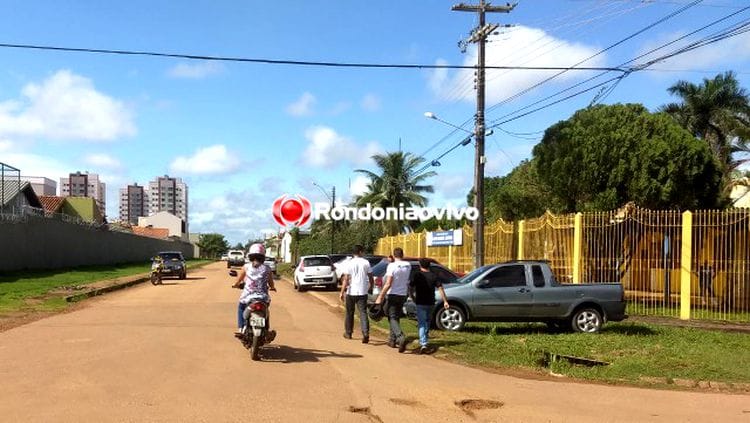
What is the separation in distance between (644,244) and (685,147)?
7434 mm

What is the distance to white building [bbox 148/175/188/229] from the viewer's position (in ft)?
632

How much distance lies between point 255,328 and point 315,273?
19848 mm

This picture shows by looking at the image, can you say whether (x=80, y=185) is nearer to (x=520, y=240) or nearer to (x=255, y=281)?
(x=520, y=240)

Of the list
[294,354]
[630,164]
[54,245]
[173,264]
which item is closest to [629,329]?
[294,354]

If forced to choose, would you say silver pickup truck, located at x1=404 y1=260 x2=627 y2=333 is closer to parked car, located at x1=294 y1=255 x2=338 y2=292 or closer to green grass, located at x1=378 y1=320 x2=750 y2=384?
green grass, located at x1=378 y1=320 x2=750 y2=384

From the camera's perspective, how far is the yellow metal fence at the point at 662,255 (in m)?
16.5

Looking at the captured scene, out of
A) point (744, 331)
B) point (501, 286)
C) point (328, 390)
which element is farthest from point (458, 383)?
point (744, 331)

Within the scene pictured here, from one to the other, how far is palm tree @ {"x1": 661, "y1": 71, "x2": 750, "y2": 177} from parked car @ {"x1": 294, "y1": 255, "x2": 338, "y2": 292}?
1932 cm

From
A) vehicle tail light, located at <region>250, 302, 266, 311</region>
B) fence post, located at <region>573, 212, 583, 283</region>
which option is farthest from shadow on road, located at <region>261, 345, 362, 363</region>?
fence post, located at <region>573, 212, 583, 283</region>

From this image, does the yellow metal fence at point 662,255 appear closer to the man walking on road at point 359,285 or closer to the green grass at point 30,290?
the man walking on road at point 359,285

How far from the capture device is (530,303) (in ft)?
46.0

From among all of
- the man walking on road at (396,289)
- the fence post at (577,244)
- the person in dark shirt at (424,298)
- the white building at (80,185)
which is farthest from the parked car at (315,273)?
the white building at (80,185)

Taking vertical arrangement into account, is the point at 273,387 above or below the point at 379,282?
below

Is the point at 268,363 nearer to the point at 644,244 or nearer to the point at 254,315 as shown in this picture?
the point at 254,315
